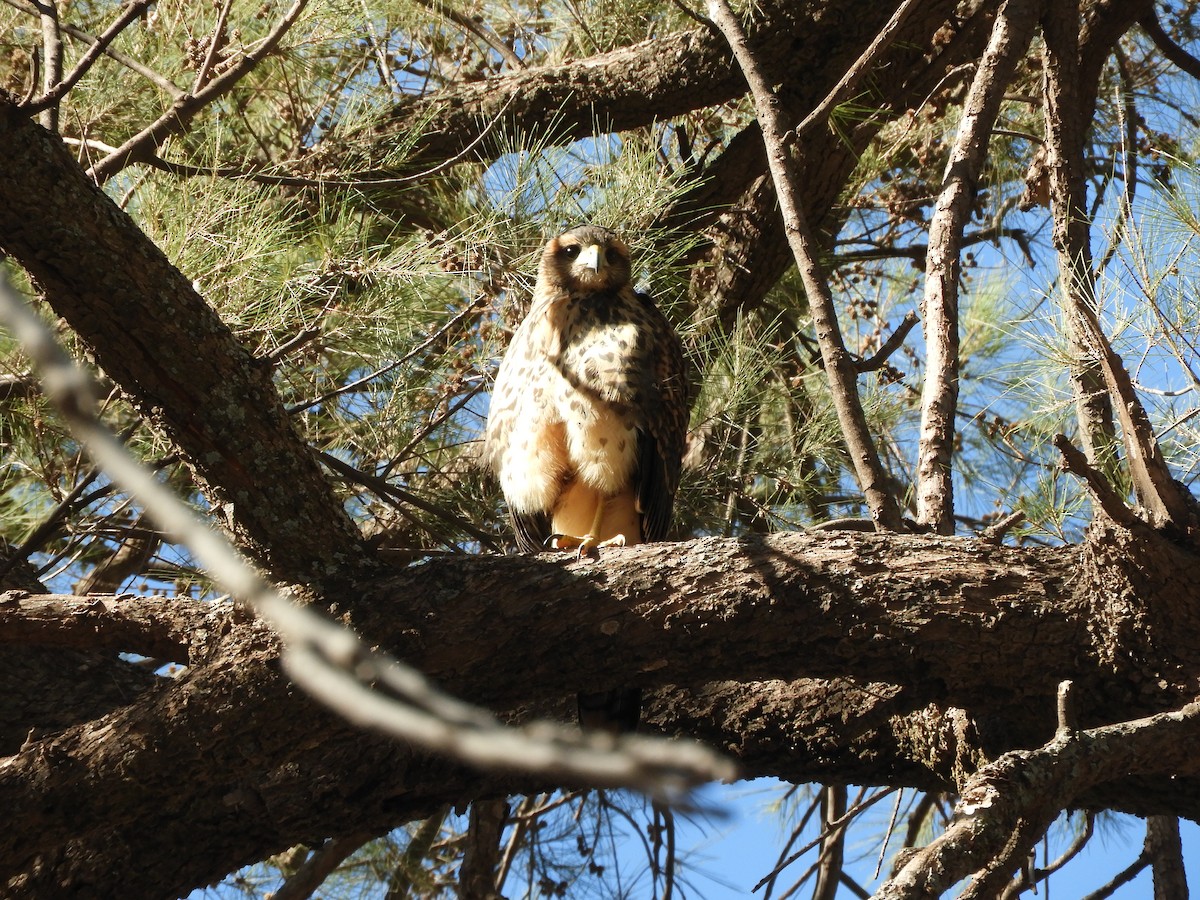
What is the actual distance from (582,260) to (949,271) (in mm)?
1096

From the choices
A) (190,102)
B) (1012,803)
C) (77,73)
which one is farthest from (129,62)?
(1012,803)

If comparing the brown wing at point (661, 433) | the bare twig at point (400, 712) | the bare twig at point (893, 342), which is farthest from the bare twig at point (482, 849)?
the bare twig at point (400, 712)

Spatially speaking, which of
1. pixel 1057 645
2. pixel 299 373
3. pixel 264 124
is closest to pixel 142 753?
pixel 299 373

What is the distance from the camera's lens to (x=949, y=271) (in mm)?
2797

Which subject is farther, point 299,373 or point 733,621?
point 299,373

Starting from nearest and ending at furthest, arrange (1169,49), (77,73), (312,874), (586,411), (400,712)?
(400,712) → (77,73) → (312,874) → (586,411) → (1169,49)

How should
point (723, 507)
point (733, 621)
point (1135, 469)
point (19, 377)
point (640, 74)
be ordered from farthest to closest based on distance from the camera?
point (640, 74)
point (723, 507)
point (19, 377)
point (733, 621)
point (1135, 469)

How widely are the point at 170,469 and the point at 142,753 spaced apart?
131 cm

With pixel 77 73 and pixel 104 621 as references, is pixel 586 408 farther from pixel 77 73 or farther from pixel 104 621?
pixel 77 73

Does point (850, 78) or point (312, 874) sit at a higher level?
point (850, 78)

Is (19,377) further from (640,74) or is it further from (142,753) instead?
(640,74)

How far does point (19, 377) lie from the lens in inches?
123

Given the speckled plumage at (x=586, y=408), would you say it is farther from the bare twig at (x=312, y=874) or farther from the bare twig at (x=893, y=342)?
the bare twig at (x=312, y=874)

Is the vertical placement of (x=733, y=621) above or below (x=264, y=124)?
below
